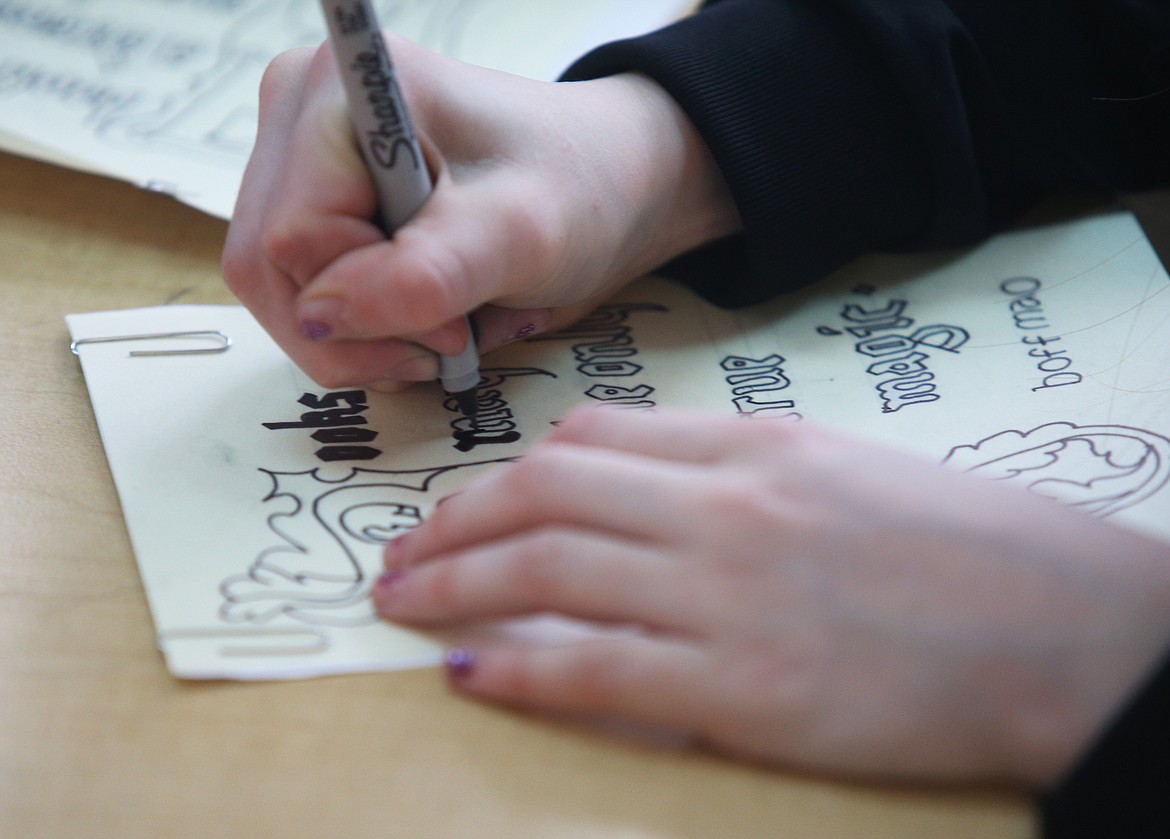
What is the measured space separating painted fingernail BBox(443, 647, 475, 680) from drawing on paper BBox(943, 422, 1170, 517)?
220 mm

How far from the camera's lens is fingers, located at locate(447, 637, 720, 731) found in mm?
332

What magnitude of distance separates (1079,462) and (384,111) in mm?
321

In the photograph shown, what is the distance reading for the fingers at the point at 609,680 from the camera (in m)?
0.33

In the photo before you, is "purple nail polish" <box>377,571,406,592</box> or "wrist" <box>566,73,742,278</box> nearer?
"purple nail polish" <box>377,571,406,592</box>

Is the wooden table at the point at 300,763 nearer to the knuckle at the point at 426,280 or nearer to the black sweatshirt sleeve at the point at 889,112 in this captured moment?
the knuckle at the point at 426,280

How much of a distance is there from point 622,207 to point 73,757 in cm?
32

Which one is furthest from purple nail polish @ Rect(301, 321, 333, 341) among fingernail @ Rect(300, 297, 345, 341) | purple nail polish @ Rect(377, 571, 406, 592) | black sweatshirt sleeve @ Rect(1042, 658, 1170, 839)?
black sweatshirt sleeve @ Rect(1042, 658, 1170, 839)

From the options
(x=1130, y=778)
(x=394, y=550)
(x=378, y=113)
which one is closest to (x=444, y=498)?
(x=394, y=550)

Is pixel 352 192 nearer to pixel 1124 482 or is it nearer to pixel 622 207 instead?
pixel 622 207

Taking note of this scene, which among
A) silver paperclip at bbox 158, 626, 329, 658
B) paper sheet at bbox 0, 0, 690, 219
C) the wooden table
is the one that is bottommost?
the wooden table

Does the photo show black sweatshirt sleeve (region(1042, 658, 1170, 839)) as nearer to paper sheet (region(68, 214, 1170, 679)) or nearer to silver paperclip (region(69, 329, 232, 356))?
paper sheet (region(68, 214, 1170, 679))

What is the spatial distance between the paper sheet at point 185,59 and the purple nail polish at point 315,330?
8.0 inches

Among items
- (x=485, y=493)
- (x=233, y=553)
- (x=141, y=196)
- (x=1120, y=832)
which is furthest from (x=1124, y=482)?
(x=141, y=196)

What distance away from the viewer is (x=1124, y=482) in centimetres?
42
